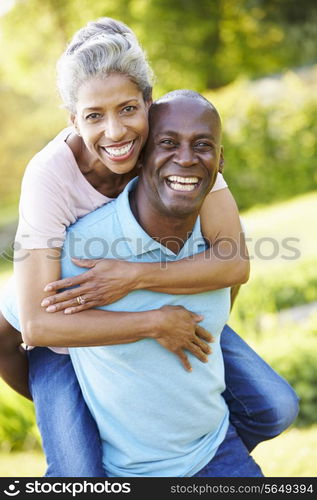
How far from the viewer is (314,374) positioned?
5301 millimetres

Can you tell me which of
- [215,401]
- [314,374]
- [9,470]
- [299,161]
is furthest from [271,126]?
[215,401]

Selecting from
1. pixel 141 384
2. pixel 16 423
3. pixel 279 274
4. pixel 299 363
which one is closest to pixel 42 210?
pixel 141 384

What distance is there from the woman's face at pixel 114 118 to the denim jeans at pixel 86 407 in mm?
825

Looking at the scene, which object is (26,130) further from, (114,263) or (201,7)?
(114,263)

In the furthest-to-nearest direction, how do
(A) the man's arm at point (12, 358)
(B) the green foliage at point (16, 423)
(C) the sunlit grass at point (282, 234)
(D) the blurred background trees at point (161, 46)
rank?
(D) the blurred background trees at point (161, 46), (C) the sunlit grass at point (282, 234), (B) the green foliage at point (16, 423), (A) the man's arm at point (12, 358)

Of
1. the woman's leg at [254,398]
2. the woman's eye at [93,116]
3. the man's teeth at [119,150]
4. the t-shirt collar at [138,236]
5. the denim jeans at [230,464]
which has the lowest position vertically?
the denim jeans at [230,464]

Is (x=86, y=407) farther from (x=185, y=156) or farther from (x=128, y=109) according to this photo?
(x=128, y=109)

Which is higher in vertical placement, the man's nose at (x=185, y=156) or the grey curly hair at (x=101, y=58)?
the grey curly hair at (x=101, y=58)

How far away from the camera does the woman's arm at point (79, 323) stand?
91.7 inches

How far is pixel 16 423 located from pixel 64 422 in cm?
247

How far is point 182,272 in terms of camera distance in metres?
2.43

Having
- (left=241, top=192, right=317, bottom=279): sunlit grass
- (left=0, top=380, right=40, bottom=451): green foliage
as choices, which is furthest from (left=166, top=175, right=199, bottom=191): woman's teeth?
(left=241, top=192, right=317, bottom=279): sunlit grass

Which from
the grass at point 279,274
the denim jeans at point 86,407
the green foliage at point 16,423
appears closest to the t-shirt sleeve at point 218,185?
the denim jeans at point 86,407

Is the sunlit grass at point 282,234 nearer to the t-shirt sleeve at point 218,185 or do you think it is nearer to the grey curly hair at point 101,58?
the t-shirt sleeve at point 218,185
